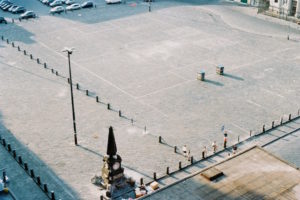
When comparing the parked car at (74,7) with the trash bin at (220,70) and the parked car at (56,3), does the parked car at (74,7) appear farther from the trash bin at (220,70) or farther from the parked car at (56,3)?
the trash bin at (220,70)

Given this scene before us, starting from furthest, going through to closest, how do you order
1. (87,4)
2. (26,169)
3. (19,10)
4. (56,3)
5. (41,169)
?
1. (56,3)
2. (87,4)
3. (19,10)
4. (41,169)
5. (26,169)

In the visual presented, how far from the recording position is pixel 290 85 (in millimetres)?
58875

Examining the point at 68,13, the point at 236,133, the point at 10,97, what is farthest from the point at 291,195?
the point at 68,13

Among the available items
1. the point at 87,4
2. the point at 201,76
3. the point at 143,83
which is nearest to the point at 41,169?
the point at 143,83

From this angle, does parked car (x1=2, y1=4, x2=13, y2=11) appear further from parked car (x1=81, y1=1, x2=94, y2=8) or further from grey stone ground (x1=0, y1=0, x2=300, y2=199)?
parked car (x1=81, y1=1, x2=94, y2=8)

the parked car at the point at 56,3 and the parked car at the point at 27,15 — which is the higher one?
the parked car at the point at 56,3

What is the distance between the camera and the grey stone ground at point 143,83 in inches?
1802

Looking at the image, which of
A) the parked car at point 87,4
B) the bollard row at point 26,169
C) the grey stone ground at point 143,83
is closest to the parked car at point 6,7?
the grey stone ground at point 143,83

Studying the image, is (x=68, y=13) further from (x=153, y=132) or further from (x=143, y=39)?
(x=153, y=132)

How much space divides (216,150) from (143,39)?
3562cm

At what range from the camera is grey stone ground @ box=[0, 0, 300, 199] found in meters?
45.8

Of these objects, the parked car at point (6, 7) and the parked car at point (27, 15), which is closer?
the parked car at point (27, 15)

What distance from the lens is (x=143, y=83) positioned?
195 ft

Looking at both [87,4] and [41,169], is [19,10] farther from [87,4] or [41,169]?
[41,169]
